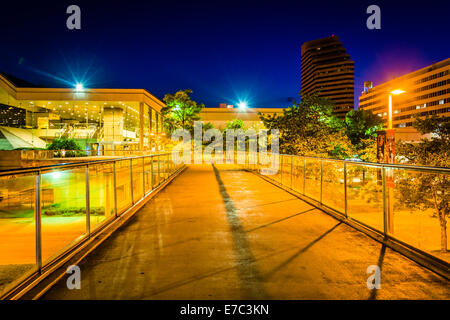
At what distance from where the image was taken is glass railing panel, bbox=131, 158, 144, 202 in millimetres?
8547

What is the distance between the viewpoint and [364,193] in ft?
25.9

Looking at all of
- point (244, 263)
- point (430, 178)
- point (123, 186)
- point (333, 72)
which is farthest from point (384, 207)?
point (333, 72)

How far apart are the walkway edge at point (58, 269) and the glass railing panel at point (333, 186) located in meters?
4.81

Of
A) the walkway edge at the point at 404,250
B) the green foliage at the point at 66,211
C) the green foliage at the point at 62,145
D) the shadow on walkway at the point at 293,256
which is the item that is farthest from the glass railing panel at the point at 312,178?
the green foliage at the point at 62,145

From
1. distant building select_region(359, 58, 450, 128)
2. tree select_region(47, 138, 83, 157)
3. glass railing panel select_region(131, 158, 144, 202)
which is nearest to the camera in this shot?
glass railing panel select_region(131, 158, 144, 202)

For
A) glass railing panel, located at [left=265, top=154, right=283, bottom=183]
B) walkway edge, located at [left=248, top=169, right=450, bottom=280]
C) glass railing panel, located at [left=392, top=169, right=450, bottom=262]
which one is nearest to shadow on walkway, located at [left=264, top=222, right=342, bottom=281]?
walkway edge, located at [left=248, top=169, right=450, bottom=280]

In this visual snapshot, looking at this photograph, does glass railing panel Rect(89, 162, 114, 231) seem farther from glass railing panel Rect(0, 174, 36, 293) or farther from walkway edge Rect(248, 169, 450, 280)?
walkway edge Rect(248, 169, 450, 280)

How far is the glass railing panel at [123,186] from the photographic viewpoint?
23.9 feet

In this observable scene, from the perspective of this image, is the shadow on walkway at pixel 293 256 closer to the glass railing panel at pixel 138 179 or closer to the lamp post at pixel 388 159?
the lamp post at pixel 388 159

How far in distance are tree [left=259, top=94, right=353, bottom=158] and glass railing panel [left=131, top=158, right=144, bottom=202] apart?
11.2 metres

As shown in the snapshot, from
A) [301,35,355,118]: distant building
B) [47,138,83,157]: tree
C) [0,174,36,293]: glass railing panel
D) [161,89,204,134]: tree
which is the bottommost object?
[0,174,36,293]: glass railing panel

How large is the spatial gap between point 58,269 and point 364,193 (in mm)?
6773

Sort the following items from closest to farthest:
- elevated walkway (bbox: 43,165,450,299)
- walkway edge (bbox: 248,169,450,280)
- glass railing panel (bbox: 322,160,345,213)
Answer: elevated walkway (bbox: 43,165,450,299) → walkway edge (bbox: 248,169,450,280) → glass railing panel (bbox: 322,160,345,213)

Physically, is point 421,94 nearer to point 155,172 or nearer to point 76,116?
point 76,116
